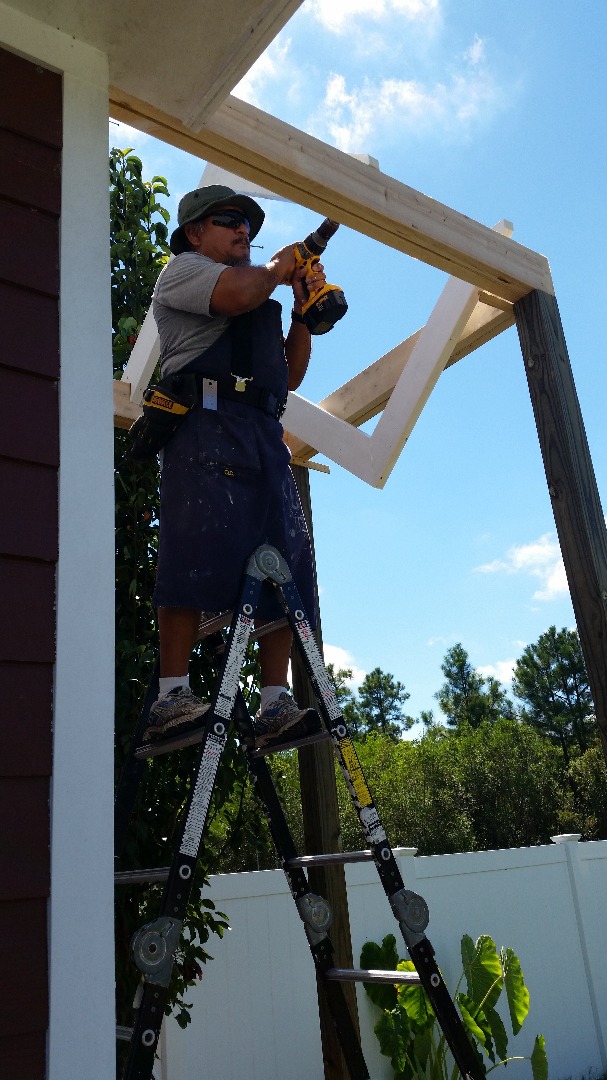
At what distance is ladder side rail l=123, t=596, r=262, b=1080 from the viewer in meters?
1.55

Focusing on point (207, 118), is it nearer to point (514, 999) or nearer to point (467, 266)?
point (467, 266)

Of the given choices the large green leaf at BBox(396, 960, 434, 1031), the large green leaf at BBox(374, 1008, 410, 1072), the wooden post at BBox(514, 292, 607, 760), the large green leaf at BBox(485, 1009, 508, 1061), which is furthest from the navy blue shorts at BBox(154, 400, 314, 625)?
the large green leaf at BBox(485, 1009, 508, 1061)

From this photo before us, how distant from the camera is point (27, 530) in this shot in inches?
68.8

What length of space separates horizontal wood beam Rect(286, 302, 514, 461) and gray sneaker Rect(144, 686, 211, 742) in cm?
185

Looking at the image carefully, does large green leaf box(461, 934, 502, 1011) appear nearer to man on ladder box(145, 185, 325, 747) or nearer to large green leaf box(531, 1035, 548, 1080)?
large green leaf box(531, 1035, 548, 1080)

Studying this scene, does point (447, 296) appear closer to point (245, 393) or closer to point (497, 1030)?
point (245, 393)

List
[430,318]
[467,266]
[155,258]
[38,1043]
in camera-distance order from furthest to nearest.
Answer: [155,258] < [430,318] < [467,266] < [38,1043]

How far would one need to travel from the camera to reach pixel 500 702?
3966cm

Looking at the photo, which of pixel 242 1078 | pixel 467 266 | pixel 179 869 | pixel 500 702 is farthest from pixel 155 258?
pixel 500 702

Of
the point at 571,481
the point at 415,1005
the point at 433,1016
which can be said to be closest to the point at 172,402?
the point at 571,481

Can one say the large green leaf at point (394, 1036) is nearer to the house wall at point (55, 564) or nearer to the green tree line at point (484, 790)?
the house wall at point (55, 564)

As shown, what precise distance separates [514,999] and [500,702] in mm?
34270

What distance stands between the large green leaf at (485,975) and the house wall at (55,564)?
5.28 metres

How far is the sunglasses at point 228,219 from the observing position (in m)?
2.42
